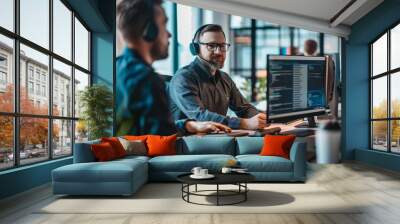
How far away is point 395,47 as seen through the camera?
24.0ft

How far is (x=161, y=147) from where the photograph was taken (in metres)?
6.24

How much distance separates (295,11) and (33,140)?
205 inches

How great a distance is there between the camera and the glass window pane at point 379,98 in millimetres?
7715

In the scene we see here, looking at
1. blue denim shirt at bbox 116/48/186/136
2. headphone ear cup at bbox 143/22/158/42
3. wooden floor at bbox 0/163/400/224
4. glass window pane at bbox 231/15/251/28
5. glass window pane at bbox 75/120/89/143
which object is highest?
glass window pane at bbox 231/15/251/28

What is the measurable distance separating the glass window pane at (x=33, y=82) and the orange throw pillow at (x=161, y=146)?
1.66 m

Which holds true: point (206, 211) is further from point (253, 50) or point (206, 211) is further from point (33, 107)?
point (253, 50)

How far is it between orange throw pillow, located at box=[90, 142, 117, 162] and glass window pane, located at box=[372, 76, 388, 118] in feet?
17.8

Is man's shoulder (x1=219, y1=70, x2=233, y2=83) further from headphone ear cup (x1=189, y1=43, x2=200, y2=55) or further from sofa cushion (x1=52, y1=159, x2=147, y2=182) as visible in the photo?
sofa cushion (x1=52, y1=159, x2=147, y2=182)

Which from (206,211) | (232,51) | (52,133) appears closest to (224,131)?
(232,51)

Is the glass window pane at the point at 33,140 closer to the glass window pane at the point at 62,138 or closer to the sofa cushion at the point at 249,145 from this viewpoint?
the glass window pane at the point at 62,138

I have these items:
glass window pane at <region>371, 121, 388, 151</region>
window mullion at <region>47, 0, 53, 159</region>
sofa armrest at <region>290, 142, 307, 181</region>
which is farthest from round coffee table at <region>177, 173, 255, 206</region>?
glass window pane at <region>371, 121, 388, 151</region>

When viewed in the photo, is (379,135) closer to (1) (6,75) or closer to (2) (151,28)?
(2) (151,28)

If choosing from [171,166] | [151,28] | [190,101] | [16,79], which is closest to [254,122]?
[190,101]

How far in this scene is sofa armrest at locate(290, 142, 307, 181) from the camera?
5546mm
